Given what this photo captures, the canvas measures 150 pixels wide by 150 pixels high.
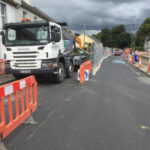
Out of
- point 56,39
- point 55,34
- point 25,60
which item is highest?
point 55,34

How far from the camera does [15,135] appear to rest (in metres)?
3.44

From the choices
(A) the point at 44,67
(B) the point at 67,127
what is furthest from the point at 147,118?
(A) the point at 44,67

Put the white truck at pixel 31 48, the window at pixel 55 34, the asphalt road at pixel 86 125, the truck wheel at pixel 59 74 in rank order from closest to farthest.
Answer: the asphalt road at pixel 86 125, the white truck at pixel 31 48, the window at pixel 55 34, the truck wheel at pixel 59 74

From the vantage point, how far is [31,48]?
24.6ft

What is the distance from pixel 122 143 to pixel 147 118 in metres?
1.55

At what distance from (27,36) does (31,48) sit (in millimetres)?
654

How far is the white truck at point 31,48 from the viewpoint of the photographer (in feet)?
24.7

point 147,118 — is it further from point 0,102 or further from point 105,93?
point 0,102

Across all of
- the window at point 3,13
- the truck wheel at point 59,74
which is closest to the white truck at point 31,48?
the truck wheel at point 59,74

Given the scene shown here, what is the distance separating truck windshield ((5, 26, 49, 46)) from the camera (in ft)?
24.8

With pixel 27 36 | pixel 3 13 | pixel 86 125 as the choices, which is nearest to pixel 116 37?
pixel 3 13

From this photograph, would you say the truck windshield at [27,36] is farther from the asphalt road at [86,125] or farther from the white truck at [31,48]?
the asphalt road at [86,125]

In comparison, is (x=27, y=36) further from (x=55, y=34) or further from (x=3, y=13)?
(x=3, y=13)

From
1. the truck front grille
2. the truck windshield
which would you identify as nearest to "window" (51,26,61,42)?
the truck windshield
